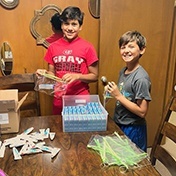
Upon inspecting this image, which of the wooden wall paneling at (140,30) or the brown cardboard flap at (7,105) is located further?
the wooden wall paneling at (140,30)

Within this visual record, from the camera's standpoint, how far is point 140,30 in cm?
217

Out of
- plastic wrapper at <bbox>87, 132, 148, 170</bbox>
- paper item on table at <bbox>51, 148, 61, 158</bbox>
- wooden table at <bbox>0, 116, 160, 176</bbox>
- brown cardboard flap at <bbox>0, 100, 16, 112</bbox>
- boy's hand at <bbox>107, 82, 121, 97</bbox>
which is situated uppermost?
boy's hand at <bbox>107, 82, 121, 97</bbox>

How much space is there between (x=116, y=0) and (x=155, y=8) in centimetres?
40

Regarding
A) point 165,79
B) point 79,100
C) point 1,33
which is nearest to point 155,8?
point 165,79

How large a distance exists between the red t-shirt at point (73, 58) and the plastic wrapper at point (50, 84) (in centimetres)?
12

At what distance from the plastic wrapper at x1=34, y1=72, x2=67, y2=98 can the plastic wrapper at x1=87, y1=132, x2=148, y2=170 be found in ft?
1.85

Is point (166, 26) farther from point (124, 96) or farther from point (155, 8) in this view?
point (124, 96)

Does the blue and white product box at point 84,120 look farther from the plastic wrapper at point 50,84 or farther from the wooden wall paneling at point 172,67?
the wooden wall paneling at point 172,67

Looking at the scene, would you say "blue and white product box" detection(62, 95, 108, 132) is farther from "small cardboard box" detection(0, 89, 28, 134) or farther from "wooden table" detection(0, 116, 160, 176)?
"small cardboard box" detection(0, 89, 28, 134)

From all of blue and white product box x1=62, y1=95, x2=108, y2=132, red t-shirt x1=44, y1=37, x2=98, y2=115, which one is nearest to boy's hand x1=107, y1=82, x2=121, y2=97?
blue and white product box x1=62, y1=95, x2=108, y2=132

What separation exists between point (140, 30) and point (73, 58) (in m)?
0.81

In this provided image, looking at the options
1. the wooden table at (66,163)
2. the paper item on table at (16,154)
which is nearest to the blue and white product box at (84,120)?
the wooden table at (66,163)

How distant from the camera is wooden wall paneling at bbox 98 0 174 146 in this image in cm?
209

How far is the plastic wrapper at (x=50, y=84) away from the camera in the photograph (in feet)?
5.17
